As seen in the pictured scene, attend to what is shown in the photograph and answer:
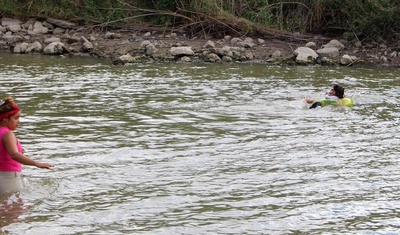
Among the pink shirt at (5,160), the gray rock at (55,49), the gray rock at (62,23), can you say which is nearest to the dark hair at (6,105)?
the pink shirt at (5,160)

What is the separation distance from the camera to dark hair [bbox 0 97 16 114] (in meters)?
7.80

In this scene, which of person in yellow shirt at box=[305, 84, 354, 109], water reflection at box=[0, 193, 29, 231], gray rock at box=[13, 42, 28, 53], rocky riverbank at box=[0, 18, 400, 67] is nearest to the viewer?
water reflection at box=[0, 193, 29, 231]

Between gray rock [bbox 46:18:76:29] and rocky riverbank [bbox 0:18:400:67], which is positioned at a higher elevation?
gray rock [bbox 46:18:76:29]

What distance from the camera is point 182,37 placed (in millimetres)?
25375

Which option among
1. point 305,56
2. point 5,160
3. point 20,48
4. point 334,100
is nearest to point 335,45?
point 305,56

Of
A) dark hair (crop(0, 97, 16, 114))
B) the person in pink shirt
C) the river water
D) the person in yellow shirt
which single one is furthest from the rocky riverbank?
dark hair (crop(0, 97, 16, 114))

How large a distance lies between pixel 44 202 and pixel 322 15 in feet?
62.5

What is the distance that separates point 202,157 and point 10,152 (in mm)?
3196

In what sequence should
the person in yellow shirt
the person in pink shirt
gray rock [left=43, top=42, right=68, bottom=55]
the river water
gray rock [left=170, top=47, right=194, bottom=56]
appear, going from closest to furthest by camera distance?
1. the river water
2. the person in pink shirt
3. the person in yellow shirt
4. gray rock [left=170, top=47, right=194, bottom=56]
5. gray rock [left=43, top=42, right=68, bottom=55]

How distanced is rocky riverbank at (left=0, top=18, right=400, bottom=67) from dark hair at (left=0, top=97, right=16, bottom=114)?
1400 cm

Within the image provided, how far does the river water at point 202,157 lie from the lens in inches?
300

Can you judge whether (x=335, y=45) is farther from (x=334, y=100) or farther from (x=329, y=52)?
(x=334, y=100)

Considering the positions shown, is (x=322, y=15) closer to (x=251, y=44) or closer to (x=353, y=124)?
(x=251, y=44)

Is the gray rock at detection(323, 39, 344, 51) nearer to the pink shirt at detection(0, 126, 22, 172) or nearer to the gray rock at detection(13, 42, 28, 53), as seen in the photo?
the gray rock at detection(13, 42, 28, 53)
